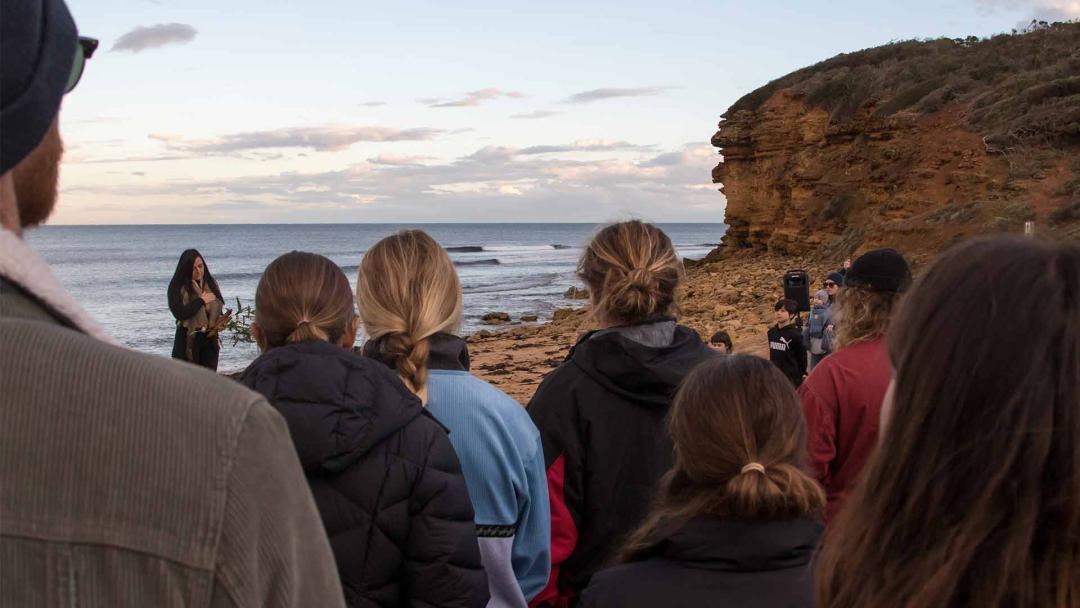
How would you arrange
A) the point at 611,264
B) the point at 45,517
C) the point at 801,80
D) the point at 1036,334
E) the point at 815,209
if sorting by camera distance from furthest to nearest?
1. the point at 801,80
2. the point at 815,209
3. the point at 611,264
4. the point at 1036,334
5. the point at 45,517

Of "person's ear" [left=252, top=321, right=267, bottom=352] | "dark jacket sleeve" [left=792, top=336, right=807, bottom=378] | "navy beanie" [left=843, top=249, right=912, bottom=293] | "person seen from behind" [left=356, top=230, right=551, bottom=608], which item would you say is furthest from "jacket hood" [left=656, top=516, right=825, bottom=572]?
"dark jacket sleeve" [left=792, top=336, right=807, bottom=378]

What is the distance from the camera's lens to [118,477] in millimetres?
1013

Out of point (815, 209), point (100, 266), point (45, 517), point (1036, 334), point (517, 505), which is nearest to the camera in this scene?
point (45, 517)

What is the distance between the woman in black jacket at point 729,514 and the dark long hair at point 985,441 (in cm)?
68

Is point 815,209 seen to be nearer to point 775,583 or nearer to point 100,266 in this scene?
point 775,583

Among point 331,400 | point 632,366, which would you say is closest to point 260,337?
point 331,400

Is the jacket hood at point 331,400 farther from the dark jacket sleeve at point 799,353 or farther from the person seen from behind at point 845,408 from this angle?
the dark jacket sleeve at point 799,353

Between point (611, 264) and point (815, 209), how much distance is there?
31.5m

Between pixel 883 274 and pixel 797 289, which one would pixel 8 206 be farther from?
pixel 797 289

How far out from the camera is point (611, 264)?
346 cm

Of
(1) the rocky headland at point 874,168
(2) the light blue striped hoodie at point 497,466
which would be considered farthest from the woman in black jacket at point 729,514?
(1) the rocky headland at point 874,168

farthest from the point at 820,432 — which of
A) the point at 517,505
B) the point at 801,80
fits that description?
the point at 801,80

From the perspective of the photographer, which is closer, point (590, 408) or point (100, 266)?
point (590, 408)

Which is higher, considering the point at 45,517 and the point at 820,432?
the point at 45,517
